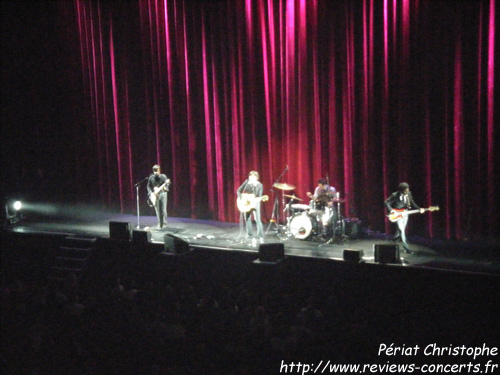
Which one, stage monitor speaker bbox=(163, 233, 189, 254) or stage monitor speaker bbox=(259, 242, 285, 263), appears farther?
stage monitor speaker bbox=(163, 233, 189, 254)

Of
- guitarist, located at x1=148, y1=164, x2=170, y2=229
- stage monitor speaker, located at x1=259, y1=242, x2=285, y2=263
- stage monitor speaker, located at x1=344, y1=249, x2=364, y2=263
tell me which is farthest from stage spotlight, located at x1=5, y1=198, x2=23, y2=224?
stage monitor speaker, located at x1=344, y1=249, x2=364, y2=263

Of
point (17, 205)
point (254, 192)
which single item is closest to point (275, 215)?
point (254, 192)

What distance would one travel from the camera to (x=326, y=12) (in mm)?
11570

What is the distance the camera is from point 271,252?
9188mm

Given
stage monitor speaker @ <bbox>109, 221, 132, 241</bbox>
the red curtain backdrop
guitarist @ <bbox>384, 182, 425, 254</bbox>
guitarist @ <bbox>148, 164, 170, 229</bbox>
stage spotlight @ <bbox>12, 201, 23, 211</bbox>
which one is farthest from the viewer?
stage spotlight @ <bbox>12, 201, 23, 211</bbox>

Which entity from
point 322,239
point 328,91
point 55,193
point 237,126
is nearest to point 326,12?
point 328,91

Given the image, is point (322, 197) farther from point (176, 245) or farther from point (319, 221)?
point (176, 245)

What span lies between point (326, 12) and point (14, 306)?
8365 mm

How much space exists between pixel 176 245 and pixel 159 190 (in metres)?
2.13

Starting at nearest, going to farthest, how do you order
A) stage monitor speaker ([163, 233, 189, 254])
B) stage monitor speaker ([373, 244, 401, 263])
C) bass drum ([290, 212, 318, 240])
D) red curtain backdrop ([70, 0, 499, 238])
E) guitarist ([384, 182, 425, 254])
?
stage monitor speaker ([373, 244, 401, 263]) → guitarist ([384, 182, 425, 254]) → stage monitor speaker ([163, 233, 189, 254]) → red curtain backdrop ([70, 0, 499, 238]) → bass drum ([290, 212, 318, 240])

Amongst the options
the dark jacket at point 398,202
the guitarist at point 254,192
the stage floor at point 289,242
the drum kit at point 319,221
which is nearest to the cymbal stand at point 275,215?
the stage floor at point 289,242

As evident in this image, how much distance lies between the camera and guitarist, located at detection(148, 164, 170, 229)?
470 inches

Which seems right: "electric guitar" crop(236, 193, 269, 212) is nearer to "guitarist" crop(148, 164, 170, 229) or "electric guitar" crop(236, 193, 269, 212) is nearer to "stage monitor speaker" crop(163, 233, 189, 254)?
"stage monitor speaker" crop(163, 233, 189, 254)

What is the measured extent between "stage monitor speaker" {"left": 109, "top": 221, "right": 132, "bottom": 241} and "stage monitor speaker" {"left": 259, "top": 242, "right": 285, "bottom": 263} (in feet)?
10.9
